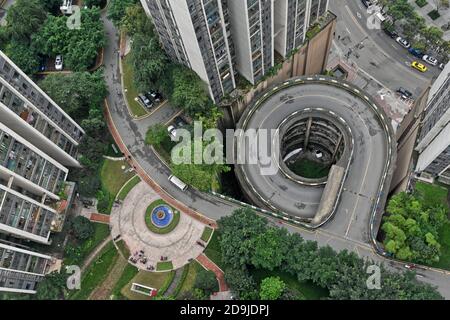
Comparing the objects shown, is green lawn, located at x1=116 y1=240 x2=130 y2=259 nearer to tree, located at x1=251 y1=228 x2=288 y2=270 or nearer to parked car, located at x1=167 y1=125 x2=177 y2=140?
parked car, located at x1=167 y1=125 x2=177 y2=140

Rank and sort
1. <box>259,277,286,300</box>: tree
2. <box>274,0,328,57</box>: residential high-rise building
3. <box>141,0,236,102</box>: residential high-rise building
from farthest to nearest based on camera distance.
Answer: <box>274,0,328,57</box>: residential high-rise building < <box>259,277,286,300</box>: tree < <box>141,0,236,102</box>: residential high-rise building

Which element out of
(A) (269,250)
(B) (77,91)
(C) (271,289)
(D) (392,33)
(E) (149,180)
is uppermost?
(D) (392,33)

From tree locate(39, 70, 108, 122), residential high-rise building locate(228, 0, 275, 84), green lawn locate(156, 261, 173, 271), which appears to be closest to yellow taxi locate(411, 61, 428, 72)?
residential high-rise building locate(228, 0, 275, 84)

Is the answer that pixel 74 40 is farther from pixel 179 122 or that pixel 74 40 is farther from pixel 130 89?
pixel 179 122

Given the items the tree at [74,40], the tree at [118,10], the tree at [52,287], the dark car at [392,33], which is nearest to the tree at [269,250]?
the tree at [52,287]

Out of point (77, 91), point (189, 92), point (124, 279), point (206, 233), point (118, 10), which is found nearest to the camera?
point (124, 279)

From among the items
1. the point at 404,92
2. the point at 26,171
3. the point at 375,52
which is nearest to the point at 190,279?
the point at 26,171
